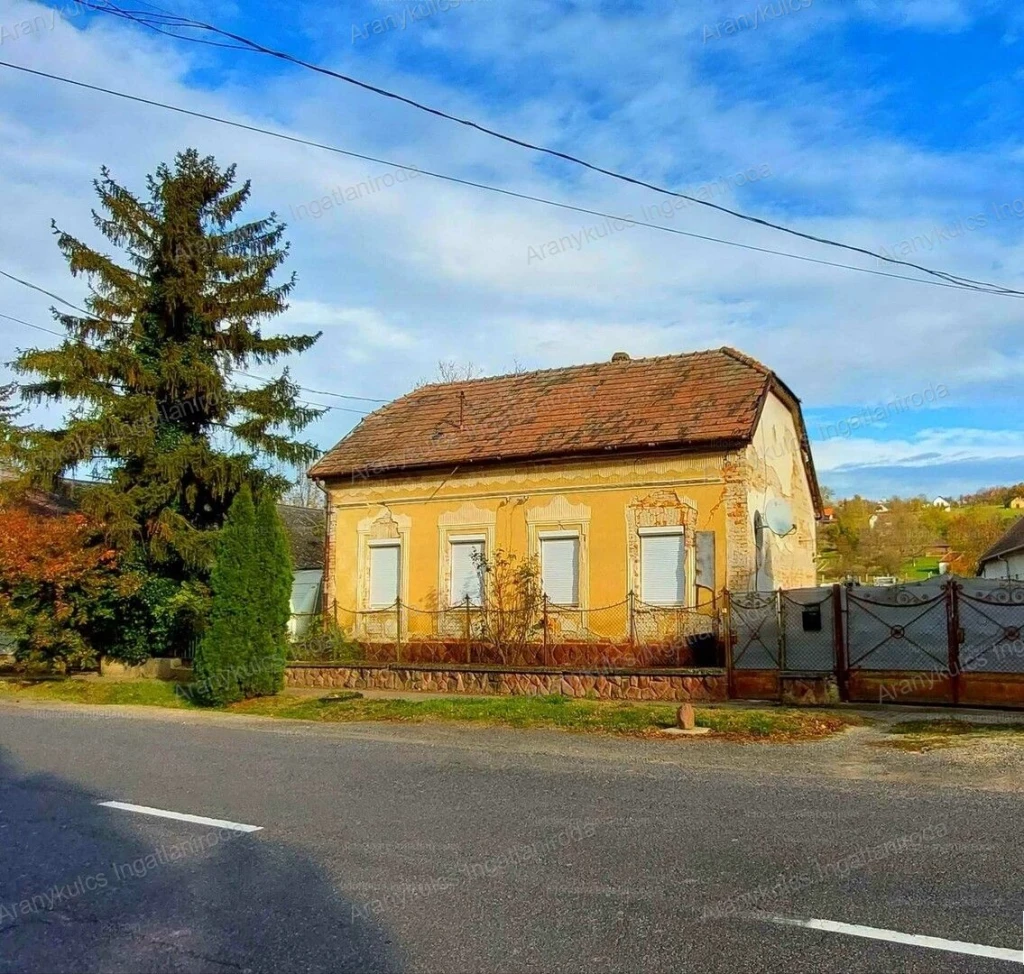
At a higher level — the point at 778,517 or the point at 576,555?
the point at 778,517

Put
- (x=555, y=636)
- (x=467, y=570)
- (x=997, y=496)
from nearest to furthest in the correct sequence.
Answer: (x=555, y=636)
(x=467, y=570)
(x=997, y=496)

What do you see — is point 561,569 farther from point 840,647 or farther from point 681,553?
point 840,647

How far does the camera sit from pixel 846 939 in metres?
4.58

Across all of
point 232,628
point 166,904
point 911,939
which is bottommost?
point 166,904

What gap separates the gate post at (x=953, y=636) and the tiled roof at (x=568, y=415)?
5.87 m

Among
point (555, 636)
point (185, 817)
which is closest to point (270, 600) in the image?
point (555, 636)

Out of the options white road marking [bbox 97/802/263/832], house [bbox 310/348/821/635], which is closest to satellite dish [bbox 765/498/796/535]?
house [bbox 310/348/821/635]

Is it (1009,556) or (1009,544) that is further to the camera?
(1009,544)

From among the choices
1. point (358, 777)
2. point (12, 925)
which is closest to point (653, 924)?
point (12, 925)

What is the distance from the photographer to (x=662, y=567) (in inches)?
748

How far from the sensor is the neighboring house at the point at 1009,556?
137 ft

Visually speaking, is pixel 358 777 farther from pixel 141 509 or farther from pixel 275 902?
pixel 141 509

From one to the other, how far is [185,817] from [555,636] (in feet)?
41.2

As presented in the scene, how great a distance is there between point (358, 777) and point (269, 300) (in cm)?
1567
